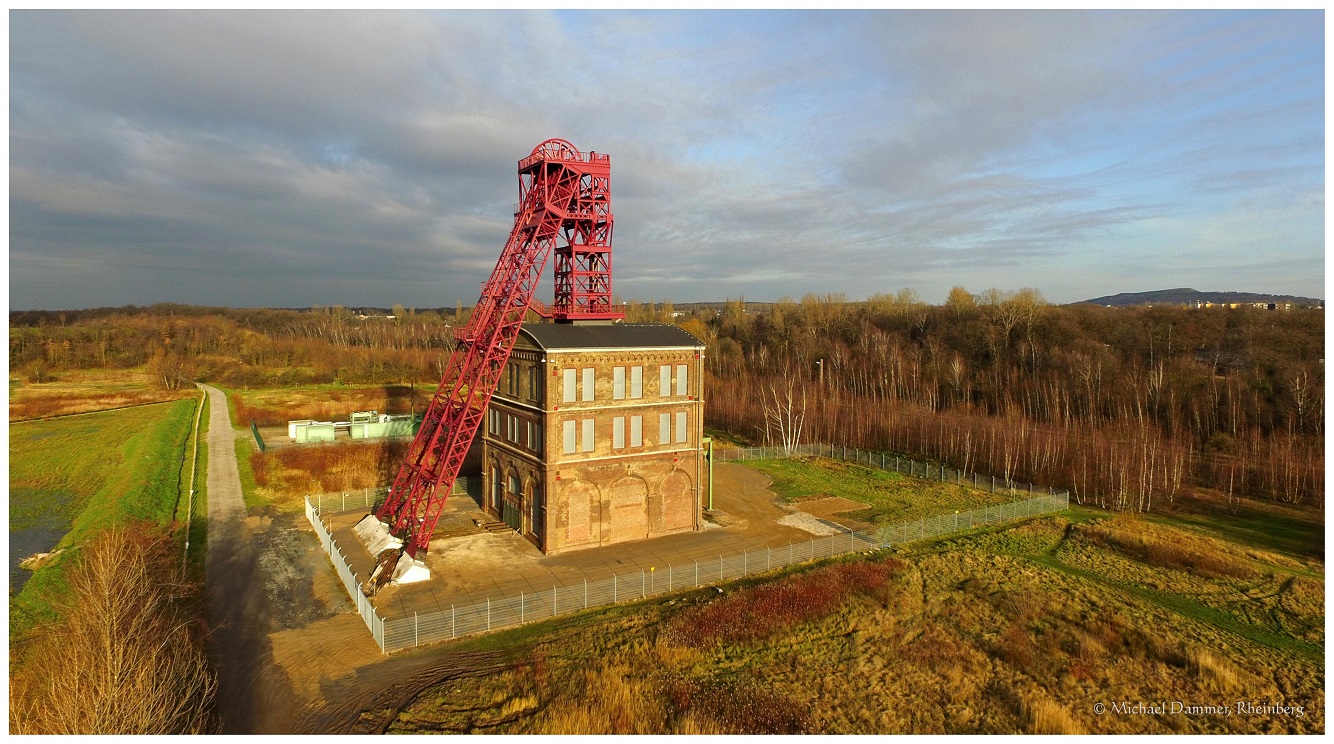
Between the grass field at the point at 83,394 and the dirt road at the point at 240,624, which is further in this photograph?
the grass field at the point at 83,394

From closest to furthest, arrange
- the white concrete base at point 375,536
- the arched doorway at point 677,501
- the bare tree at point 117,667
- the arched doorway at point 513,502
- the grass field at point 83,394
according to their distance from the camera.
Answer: the bare tree at point 117,667, the white concrete base at point 375,536, the arched doorway at point 513,502, the arched doorway at point 677,501, the grass field at point 83,394

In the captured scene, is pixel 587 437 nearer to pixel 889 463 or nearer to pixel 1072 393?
pixel 889 463

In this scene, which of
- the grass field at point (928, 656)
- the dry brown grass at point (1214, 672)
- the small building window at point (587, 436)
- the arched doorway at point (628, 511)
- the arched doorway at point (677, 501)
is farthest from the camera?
the arched doorway at point (677, 501)

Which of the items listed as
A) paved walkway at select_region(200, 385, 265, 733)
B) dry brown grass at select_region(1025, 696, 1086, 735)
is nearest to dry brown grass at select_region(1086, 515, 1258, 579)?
dry brown grass at select_region(1025, 696, 1086, 735)

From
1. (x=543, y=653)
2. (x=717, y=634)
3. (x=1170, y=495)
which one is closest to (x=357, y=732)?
(x=543, y=653)

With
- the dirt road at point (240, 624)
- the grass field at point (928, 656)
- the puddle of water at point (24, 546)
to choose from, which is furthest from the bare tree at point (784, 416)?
the puddle of water at point (24, 546)

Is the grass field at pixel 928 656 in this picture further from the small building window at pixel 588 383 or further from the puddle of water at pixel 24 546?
the puddle of water at pixel 24 546

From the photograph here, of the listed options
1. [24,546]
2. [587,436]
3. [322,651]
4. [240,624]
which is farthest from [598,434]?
[24,546]
